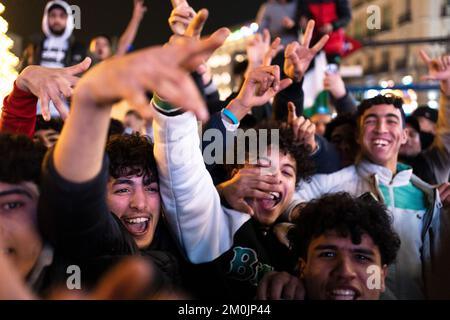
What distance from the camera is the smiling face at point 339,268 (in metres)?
1.55

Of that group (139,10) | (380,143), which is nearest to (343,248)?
(380,143)

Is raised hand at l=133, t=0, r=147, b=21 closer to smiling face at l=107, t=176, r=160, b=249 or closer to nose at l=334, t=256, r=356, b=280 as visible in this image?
smiling face at l=107, t=176, r=160, b=249

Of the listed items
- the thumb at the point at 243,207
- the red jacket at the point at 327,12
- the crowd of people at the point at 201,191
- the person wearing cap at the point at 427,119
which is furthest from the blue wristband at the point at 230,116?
the red jacket at the point at 327,12

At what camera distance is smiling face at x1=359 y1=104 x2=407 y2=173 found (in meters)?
2.52

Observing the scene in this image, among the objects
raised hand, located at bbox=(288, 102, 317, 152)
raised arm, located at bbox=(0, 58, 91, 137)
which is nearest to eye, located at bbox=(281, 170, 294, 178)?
raised hand, located at bbox=(288, 102, 317, 152)

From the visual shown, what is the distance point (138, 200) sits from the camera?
1712 millimetres

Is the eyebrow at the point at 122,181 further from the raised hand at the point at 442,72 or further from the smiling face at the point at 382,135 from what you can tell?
the raised hand at the point at 442,72

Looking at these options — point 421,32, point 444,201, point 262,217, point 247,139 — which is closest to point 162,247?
point 262,217

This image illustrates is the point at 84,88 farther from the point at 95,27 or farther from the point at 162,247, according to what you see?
the point at 95,27

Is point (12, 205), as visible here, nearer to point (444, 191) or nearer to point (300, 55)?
point (300, 55)

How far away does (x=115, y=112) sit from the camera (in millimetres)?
3592

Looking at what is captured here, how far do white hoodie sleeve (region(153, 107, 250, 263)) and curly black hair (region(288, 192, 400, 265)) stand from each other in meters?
0.20

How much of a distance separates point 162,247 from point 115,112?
1.98m

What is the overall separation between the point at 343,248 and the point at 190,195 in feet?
1.53
